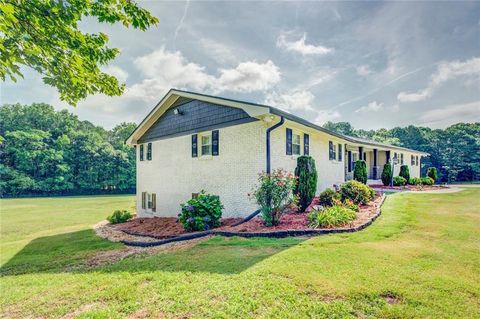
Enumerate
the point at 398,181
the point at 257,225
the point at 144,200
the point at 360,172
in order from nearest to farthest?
the point at 257,225
the point at 144,200
the point at 360,172
the point at 398,181

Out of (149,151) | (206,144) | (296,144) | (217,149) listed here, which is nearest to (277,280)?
(217,149)

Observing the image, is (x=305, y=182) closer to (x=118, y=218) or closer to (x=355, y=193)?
(x=355, y=193)

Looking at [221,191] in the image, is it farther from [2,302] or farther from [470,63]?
[470,63]

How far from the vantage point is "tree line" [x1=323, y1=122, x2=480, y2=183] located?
130ft

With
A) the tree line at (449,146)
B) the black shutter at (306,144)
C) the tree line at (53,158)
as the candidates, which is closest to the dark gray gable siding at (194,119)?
the black shutter at (306,144)

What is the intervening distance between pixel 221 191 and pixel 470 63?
44.6 feet

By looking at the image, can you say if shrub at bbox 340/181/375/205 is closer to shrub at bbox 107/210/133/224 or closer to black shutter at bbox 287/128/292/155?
black shutter at bbox 287/128/292/155

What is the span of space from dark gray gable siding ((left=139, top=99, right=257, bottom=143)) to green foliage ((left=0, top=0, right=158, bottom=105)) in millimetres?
5310

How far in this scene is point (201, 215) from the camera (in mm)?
8984

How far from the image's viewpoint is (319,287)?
3.66 meters

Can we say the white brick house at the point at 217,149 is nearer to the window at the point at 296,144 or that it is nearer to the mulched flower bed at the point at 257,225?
the window at the point at 296,144

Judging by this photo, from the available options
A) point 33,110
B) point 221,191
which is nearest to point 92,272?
point 221,191

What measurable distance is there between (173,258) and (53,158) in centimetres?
4538

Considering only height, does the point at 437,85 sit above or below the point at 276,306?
above
